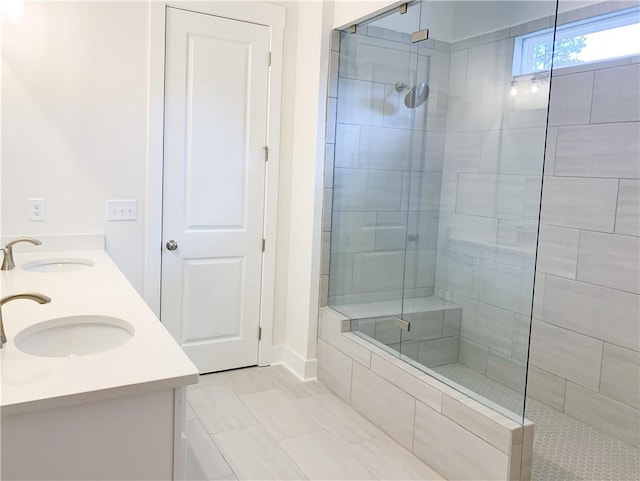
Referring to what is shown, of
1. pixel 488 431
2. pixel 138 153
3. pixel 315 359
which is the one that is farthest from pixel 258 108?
pixel 488 431

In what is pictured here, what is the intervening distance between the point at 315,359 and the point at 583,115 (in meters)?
2.11

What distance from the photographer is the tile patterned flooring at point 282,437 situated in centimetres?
240

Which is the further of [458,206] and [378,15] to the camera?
[458,206]

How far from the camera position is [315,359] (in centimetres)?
344

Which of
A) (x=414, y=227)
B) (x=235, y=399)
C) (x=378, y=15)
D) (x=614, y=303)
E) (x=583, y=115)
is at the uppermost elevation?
(x=378, y=15)

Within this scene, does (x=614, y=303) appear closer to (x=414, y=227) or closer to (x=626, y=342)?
(x=626, y=342)

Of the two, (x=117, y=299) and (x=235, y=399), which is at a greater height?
(x=117, y=299)

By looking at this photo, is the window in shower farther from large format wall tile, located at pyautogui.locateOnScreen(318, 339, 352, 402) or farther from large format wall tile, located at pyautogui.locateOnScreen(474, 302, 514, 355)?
large format wall tile, located at pyautogui.locateOnScreen(318, 339, 352, 402)

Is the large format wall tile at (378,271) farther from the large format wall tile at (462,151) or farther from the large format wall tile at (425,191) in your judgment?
the large format wall tile at (462,151)

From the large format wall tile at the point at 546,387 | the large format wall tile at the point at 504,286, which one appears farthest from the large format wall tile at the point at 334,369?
the large format wall tile at the point at 546,387

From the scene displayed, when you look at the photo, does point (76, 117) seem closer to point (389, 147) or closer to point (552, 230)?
point (389, 147)

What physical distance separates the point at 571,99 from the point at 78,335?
2.74 meters

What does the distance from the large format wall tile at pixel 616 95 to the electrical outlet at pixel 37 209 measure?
294 cm

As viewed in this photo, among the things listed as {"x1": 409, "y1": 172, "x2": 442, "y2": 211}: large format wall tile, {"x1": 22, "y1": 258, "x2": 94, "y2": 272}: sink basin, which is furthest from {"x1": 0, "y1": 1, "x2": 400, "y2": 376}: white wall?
{"x1": 409, "y1": 172, "x2": 442, "y2": 211}: large format wall tile
